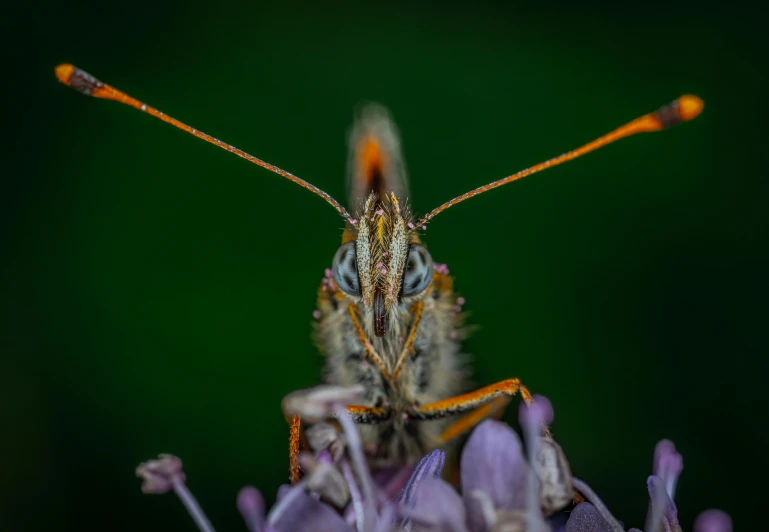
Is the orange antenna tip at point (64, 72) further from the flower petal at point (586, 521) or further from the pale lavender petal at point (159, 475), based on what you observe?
the flower petal at point (586, 521)

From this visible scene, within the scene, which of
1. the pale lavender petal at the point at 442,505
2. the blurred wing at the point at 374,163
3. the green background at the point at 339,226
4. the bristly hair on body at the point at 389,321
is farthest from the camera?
the green background at the point at 339,226

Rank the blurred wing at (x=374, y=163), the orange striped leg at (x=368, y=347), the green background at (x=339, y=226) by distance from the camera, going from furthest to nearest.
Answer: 1. the green background at (x=339, y=226)
2. the blurred wing at (x=374, y=163)
3. the orange striped leg at (x=368, y=347)

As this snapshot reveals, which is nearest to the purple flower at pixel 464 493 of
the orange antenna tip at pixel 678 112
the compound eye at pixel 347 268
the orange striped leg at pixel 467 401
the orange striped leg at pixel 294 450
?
the orange striped leg at pixel 294 450

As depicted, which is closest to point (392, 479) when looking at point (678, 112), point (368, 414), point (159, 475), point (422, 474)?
point (368, 414)

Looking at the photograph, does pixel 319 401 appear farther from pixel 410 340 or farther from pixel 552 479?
pixel 410 340

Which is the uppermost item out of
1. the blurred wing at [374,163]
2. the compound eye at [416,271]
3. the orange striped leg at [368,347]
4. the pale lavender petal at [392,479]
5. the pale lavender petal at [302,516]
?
the blurred wing at [374,163]

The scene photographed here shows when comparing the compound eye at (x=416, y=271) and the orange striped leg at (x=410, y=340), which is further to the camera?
the orange striped leg at (x=410, y=340)

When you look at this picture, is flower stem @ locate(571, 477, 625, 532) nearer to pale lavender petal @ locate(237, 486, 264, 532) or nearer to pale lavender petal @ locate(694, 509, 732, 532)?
pale lavender petal @ locate(694, 509, 732, 532)
